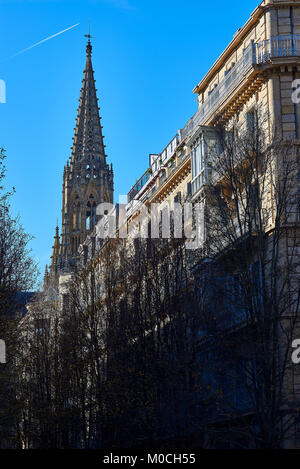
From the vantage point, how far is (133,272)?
3612 cm

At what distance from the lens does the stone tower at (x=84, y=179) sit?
101012mm

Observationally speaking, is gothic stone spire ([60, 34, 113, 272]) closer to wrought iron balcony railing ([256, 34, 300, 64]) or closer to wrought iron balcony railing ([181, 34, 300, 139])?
wrought iron balcony railing ([181, 34, 300, 139])

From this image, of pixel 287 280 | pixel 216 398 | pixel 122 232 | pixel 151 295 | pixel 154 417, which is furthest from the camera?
pixel 122 232

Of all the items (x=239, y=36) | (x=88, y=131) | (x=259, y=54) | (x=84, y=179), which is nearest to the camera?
(x=259, y=54)

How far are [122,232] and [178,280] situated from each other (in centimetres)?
1729

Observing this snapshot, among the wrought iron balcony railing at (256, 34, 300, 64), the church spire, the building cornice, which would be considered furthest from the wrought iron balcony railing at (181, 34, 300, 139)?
the church spire

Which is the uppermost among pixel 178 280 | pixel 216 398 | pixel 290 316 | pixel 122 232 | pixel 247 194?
pixel 122 232

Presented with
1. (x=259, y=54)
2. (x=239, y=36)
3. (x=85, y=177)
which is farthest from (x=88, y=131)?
(x=259, y=54)

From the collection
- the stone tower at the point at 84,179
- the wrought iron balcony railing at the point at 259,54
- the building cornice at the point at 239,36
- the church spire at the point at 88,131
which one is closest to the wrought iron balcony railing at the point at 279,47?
the wrought iron balcony railing at the point at 259,54

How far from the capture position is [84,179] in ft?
343

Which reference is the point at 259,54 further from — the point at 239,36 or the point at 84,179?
the point at 84,179

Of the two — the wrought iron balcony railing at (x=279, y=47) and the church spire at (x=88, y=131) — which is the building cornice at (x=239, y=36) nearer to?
the wrought iron balcony railing at (x=279, y=47)

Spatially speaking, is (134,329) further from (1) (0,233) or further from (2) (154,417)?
(1) (0,233)

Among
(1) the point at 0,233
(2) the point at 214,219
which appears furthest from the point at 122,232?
(2) the point at 214,219
